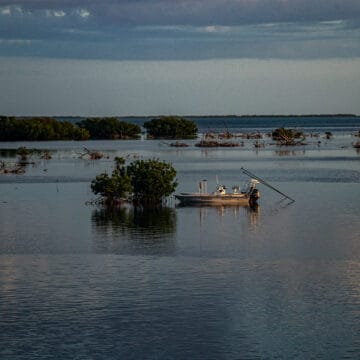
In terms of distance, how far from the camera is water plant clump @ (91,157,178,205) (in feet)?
176

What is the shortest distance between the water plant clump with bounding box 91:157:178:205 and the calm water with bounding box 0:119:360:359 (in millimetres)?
1038

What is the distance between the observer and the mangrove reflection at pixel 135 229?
40300 mm

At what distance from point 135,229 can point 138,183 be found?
31.4ft

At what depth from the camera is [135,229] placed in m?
45.7

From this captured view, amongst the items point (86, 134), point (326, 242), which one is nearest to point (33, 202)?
point (326, 242)

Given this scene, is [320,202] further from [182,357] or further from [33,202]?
[182,357]

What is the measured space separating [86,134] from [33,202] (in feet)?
316

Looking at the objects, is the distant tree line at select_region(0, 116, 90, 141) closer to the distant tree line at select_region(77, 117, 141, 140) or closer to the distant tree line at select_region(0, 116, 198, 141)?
the distant tree line at select_region(0, 116, 198, 141)

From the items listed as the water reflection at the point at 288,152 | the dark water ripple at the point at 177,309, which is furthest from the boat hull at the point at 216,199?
the water reflection at the point at 288,152

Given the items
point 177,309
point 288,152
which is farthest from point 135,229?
point 288,152

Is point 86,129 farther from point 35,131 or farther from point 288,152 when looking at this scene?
point 288,152

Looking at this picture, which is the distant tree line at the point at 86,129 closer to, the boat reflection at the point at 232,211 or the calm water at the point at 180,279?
the calm water at the point at 180,279

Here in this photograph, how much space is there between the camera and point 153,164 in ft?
177

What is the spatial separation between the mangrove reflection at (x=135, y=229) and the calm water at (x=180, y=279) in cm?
8
